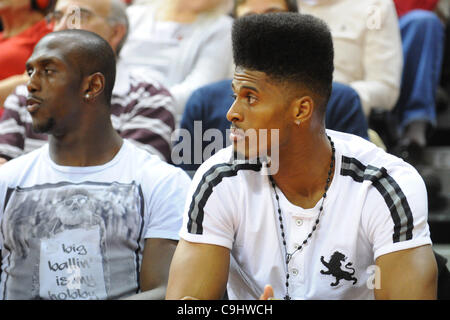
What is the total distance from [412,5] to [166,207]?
2.09 metres

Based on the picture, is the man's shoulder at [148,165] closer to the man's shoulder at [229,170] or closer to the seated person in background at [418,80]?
the man's shoulder at [229,170]

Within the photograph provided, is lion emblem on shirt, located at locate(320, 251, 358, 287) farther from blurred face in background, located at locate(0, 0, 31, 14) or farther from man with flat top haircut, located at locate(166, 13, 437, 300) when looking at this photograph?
blurred face in background, located at locate(0, 0, 31, 14)

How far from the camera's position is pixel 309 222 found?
1.68 metres

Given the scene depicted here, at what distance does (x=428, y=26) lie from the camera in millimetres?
3186

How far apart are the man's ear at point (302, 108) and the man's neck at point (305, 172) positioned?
6 centimetres

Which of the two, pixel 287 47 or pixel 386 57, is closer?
pixel 287 47

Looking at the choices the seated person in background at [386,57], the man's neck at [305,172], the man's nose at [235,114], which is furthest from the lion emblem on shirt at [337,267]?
the seated person in background at [386,57]

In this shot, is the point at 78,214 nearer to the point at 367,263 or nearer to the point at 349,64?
the point at 367,263

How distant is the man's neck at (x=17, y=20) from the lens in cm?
319

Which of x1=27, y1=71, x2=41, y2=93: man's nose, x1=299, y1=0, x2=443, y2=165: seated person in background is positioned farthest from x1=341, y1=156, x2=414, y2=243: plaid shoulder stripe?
x1=299, y1=0, x2=443, y2=165: seated person in background

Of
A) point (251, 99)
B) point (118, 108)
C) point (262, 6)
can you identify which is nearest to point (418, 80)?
point (262, 6)

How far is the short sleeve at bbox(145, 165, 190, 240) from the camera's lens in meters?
1.91

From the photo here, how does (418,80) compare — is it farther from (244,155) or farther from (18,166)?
(18,166)
